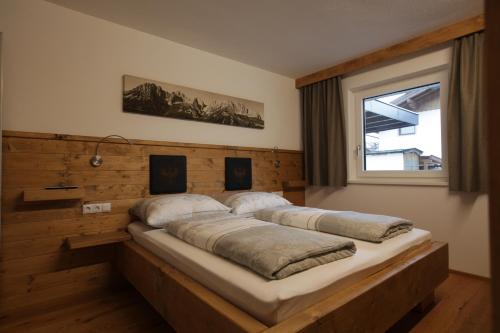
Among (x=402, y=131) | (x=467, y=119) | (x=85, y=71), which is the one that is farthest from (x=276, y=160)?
(x=85, y=71)

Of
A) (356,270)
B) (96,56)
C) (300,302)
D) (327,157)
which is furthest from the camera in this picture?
(327,157)

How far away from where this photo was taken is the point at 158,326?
1618 millimetres

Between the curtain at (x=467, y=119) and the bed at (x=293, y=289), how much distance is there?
2.99 ft

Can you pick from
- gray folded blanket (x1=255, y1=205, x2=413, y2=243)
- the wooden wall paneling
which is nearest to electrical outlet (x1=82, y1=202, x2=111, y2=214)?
gray folded blanket (x1=255, y1=205, x2=413, y2=243)

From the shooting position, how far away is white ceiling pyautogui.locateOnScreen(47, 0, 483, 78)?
1998 mm

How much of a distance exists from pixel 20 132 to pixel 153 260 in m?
1.28

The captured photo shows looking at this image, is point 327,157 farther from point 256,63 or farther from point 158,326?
point 158,326

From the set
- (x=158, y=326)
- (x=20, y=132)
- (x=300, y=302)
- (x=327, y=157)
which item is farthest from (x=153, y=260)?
(x=327, y=157)

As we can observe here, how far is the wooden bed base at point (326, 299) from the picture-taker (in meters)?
0.96

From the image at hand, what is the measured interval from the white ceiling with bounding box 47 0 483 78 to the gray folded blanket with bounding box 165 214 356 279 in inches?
64.8

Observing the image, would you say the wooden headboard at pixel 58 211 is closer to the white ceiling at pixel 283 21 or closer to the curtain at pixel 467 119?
the white ceiling at pixel 283 21

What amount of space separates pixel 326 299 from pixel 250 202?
140cm

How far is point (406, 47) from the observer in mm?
2557

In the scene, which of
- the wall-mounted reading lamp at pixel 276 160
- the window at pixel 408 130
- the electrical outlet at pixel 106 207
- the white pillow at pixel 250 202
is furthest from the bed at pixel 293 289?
the wall-mounted reading lamp at pixel 276 160
